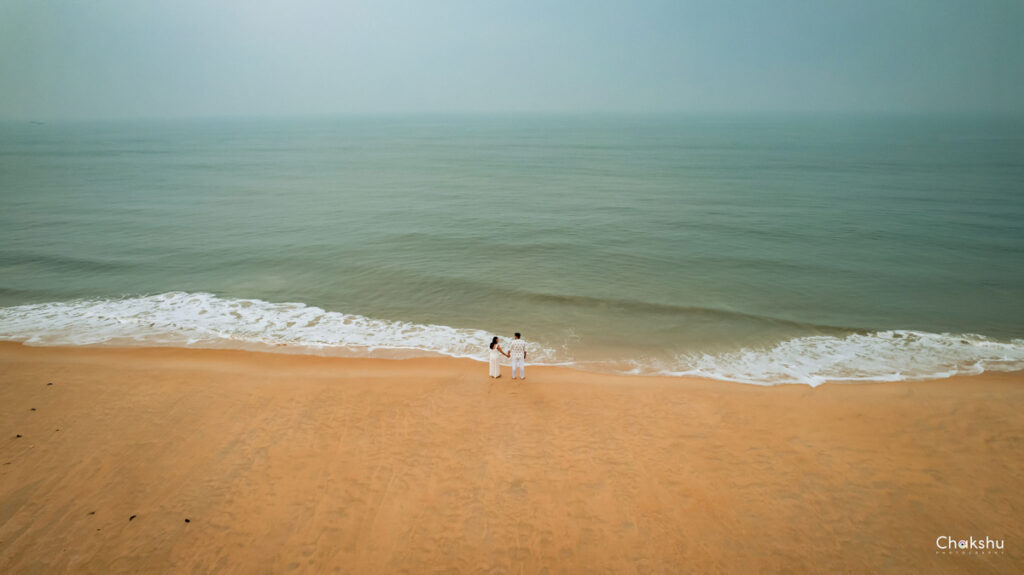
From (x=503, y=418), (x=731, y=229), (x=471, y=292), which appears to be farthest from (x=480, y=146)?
(x=503, y=418)

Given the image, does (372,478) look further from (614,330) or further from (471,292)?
(471,292)

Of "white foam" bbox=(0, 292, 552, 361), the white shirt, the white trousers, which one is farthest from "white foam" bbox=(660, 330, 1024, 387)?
"white foam" bbox=(0, 292, 552, 361)

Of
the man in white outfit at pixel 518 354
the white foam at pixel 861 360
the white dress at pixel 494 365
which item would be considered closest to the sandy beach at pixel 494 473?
the white dress at pixel 494 365

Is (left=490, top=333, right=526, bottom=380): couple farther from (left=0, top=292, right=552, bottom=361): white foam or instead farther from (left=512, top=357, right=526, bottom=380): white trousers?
(left=0, top=292, right=552, bottom=361): white foam

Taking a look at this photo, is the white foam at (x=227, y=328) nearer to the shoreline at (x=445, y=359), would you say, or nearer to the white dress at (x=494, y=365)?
the shoreline at (x=445, y=359)

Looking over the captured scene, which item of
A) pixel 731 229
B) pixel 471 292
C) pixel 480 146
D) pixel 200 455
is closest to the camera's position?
pixel 200 455

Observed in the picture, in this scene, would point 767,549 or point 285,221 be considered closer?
point 767,549

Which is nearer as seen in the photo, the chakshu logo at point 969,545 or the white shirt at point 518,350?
the chakshu logo at point 969,545

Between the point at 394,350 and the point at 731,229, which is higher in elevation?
the point at 731,229
